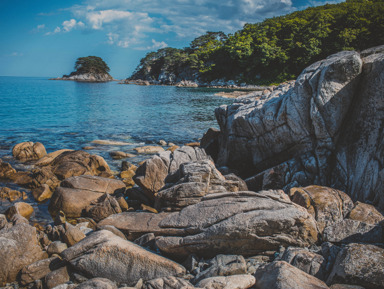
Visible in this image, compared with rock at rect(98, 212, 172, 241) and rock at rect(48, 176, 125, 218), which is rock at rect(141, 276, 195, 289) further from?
rock at rect(48, 176, 125, 218)

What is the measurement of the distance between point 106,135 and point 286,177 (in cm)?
1941

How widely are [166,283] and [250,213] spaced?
254 centimetres

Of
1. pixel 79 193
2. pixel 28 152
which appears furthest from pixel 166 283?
pixel 28 152

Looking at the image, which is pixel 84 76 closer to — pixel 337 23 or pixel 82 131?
pixel 337 23

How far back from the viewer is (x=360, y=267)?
4652 mm

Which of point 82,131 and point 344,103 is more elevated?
point 344,103

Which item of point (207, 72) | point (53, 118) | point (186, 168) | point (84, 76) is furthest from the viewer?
point (84, 76)

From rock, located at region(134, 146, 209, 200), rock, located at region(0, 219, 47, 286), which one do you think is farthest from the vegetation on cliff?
rock, located at region(0, 219, 47, 286)

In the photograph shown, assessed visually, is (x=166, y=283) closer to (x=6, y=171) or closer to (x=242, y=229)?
(x=242, y=229)

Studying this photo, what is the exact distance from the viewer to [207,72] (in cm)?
11881

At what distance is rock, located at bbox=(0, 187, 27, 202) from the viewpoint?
39.4 ft

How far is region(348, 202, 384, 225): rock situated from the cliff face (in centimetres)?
87

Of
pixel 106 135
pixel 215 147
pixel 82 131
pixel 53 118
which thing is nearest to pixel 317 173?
pixel 215 147

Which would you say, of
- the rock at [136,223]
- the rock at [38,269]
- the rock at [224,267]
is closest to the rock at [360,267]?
the rock at [224,267]
